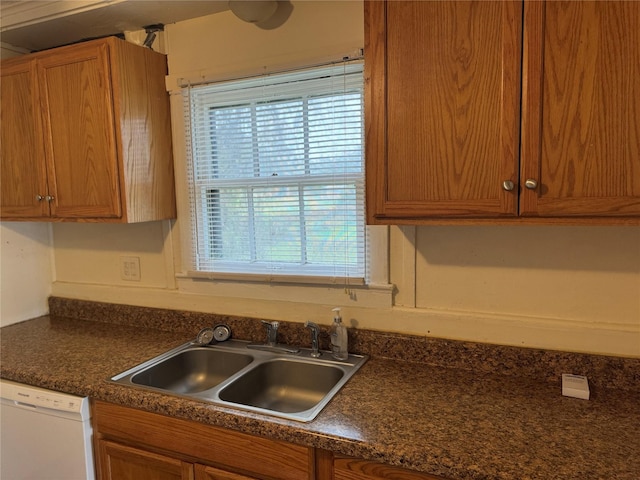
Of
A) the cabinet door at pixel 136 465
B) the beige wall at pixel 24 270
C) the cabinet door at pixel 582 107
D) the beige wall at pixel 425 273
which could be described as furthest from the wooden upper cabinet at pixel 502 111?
the beige wall at pixel 24 270

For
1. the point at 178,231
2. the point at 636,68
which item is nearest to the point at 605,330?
the point at 636,68

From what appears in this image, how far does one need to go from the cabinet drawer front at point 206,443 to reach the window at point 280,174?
72 centimetres

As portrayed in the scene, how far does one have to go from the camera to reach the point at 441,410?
1258 millimetres

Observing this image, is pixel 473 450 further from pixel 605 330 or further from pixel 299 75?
pixel 299 75

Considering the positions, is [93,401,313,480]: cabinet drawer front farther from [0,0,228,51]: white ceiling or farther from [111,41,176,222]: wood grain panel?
[0,0,228,51]: white ceiling

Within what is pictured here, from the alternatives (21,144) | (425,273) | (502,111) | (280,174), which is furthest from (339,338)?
(21,144)

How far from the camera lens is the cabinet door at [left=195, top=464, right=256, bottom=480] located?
4.23 feet

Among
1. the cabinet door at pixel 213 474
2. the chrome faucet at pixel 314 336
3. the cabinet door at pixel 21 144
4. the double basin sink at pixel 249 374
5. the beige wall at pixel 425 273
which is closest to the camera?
the cabinet door at pixel 213 474

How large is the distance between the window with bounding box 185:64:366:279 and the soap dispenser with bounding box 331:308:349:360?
20cm

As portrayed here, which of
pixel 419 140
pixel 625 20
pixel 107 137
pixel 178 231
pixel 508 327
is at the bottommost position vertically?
pixel 508 327

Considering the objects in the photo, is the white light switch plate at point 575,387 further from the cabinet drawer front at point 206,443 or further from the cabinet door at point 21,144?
the cabinet door at point 21,144

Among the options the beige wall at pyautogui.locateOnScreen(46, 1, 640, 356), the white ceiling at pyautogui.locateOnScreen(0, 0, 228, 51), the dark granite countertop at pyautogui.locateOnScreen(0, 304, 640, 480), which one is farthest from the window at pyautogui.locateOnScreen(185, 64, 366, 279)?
the dark granite countertop at pyautogui.locateOnScreen(0, 304, 640, 480)

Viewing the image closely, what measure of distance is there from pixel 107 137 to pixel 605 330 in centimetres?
198

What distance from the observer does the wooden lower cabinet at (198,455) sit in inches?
46.2
